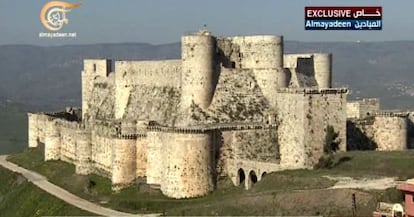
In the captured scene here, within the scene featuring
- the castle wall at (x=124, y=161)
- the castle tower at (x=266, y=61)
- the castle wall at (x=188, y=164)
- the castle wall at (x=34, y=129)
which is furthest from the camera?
the castle wall at (x=34, y=129)

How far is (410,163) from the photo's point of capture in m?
59.0

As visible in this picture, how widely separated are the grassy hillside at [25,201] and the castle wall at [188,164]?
655 cm

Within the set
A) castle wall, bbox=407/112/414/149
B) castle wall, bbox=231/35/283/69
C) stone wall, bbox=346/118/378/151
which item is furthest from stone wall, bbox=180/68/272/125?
castle wall, bbox=407/112/414/149

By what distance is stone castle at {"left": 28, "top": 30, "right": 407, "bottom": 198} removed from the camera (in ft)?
207

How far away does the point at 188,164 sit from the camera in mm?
63719

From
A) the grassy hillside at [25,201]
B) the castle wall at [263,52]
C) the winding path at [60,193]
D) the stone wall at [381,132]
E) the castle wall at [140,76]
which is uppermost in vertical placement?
the castle wall at [263,52]

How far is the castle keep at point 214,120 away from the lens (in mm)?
63062

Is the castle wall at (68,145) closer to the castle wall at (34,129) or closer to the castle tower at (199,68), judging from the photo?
the castle wall at (34,129)

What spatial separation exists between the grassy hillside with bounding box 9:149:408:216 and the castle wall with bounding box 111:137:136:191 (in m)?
0.96

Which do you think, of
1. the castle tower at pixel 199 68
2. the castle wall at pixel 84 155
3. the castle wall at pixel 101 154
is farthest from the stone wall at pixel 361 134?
the castle wall at pixel 84 155

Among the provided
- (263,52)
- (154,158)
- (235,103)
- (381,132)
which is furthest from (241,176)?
(381,132)

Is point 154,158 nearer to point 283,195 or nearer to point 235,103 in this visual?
point 235,103

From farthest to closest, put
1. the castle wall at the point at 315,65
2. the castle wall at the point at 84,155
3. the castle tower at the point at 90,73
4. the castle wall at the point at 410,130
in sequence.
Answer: the castle tower at the point at 90,73 → the castle wall at the point at 84,155 → the castle wall at the point at 315,65 → the castle wall at the point at 410,130

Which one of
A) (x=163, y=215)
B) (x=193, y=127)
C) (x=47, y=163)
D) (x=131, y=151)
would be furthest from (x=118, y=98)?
(x=163, y=215)
